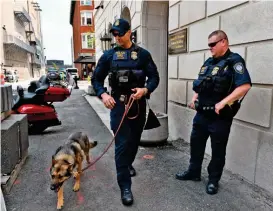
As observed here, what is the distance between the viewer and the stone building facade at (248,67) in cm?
A: 314

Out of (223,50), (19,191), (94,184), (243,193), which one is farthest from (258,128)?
(19,191)

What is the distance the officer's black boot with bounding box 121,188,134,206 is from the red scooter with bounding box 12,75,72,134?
3.73 meters

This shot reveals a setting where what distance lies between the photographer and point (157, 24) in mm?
7098

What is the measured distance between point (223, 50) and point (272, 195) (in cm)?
188

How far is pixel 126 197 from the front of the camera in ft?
9.56

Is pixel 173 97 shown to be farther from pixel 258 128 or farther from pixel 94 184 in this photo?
pixel 94 184

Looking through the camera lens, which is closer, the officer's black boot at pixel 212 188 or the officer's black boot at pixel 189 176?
the officer's black boot at pixel 212 188

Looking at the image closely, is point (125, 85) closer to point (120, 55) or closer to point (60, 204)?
point (120, 55)

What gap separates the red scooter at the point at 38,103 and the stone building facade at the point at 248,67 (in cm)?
286

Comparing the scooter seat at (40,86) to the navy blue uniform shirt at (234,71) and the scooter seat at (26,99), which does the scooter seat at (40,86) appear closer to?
the scooter seat at (26,99)

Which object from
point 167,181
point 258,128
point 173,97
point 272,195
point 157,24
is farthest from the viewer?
point 157,24

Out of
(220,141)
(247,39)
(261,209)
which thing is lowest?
(261,209)

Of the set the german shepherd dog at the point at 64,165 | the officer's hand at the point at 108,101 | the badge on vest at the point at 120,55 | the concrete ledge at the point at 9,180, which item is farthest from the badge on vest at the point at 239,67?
the concrete ledge at the point at 9,180

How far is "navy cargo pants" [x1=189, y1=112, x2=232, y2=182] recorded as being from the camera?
3.01m
